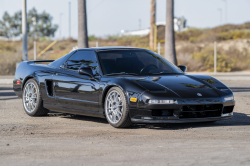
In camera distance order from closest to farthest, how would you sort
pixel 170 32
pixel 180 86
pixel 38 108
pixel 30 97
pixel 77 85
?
pixel 180 86 → pixel 77 85 → pixel 38 108 → pixel 30 97 → pixel 170 32

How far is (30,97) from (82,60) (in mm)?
1543

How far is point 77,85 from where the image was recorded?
812 cm

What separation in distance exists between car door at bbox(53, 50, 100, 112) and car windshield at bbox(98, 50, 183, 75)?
0.21 meters

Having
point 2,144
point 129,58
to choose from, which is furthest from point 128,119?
point 2,144

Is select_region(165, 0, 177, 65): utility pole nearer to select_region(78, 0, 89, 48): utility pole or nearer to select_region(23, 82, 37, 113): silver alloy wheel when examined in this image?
select_region(78, 0, 89, 48): utility pole

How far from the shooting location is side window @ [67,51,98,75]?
8.30 metres

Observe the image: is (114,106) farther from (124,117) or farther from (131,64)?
(131,64)

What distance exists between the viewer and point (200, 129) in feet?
23.9

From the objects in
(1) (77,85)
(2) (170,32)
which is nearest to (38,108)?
(1) (77,85)

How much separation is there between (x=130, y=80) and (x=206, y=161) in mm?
2649

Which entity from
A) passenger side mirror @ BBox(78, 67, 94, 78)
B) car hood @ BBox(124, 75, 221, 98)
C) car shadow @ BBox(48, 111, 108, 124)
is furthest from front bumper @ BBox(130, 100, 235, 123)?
car shadow @ BBox(48, 111, 108, 124)

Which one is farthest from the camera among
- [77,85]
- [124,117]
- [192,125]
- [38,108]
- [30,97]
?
[30,97]

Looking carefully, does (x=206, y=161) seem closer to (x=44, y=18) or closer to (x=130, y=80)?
(x=130, y=80)

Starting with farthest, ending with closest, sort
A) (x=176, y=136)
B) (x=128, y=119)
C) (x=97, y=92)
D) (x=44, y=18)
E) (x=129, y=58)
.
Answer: (x=44, y=18), (x=129, y=58), (x=97, y=92), (x=128, y=119), (x=176, y=136)
